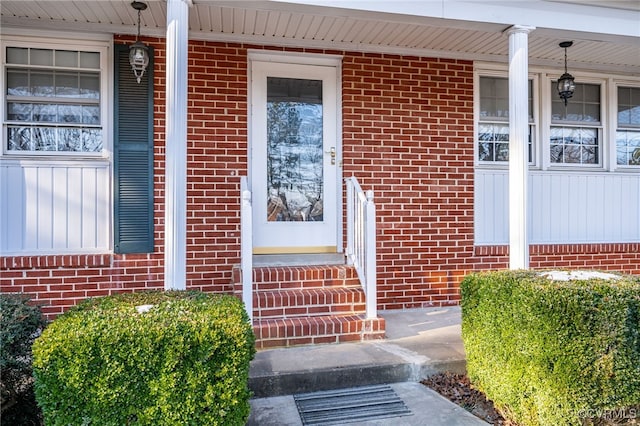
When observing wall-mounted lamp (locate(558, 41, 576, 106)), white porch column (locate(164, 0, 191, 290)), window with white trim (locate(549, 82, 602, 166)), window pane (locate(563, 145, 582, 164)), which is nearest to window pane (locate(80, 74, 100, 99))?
white porch column (locate(164, 0, 191, 290))

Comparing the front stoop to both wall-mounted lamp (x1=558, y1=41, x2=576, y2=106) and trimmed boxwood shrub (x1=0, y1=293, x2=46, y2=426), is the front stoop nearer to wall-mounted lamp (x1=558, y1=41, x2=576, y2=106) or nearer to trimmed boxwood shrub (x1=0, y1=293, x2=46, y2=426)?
trimmed boxwood shrub (x1=0, y1=293, x2=46, y2=426)

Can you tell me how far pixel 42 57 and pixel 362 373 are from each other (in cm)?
393

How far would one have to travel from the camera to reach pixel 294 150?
440cm

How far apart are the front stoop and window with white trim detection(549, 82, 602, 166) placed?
3123 millimetres

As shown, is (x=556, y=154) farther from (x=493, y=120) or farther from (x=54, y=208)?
(x=54, y=208)

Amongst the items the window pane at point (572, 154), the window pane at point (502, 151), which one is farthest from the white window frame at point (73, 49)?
the window pane at point (572, 154)

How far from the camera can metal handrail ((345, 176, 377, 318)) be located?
11.8 ft

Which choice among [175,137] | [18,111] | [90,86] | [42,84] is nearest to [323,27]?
[175,137]

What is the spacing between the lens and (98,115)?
159 inches

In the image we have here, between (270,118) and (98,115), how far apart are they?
163 centimetres

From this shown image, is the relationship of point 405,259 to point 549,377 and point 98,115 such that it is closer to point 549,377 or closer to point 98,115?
point 549,377

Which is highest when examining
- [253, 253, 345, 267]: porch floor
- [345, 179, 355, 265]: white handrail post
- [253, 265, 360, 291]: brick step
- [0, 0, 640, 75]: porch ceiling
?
[0, 0, 640, 75]: porch ceiling

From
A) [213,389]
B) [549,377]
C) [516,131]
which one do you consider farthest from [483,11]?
[213,389]

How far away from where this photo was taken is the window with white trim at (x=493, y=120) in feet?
15.9
